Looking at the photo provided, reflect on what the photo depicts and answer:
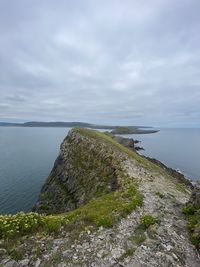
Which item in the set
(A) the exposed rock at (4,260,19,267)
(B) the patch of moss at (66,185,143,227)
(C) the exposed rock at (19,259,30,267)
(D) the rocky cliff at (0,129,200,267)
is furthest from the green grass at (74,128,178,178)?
(A) the exposed rock at (4,260,19,267)

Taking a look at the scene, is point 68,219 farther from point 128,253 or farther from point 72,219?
point 128,253

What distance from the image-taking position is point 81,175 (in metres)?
34.6

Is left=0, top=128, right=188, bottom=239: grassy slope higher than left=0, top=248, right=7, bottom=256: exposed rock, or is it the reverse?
left=0, top=128, right=188, bottom=239: grassy slope

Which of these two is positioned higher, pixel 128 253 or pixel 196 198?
pixel 196 198

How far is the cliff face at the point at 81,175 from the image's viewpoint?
28141 mm

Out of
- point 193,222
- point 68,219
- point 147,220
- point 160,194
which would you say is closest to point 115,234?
point 147,220

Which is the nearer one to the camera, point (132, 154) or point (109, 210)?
point (109, 210)

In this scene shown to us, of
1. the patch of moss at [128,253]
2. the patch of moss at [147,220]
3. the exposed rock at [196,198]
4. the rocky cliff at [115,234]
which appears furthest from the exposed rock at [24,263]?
the exposed rock at [196,198]

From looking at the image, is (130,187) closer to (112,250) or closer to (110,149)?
(112,250)

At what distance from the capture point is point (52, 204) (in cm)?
3606

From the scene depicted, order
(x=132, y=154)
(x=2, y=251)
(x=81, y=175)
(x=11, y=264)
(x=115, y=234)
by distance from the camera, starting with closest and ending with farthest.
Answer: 1. (x=11, y=264)
2. (x=2, y=251)
3. (x=115, y=234)
4. (x=81, y=175)
5. (x=132, y=154)

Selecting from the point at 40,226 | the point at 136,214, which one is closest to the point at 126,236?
the point at 136,214

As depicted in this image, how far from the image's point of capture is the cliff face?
1108 inches

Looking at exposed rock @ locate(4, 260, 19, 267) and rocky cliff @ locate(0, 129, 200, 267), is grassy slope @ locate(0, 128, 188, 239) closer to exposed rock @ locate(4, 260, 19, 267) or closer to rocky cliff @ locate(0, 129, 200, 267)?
rocky cliff @ locate(0, 129, 200, 267)
